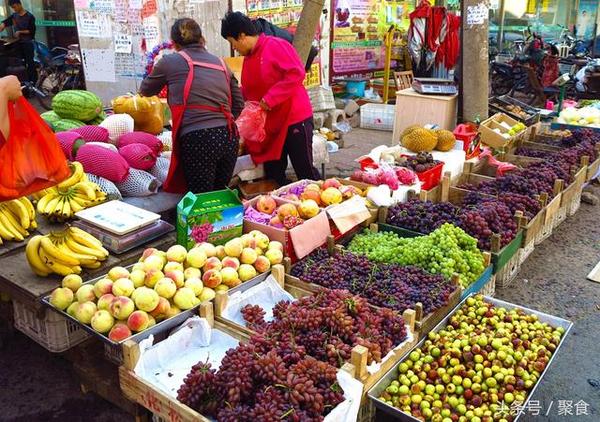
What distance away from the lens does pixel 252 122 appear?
16.2ft

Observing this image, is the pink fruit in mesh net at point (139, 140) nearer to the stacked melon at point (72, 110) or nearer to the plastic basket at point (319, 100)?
the stacked melon at point (72, 110)

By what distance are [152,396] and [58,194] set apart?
202 cm

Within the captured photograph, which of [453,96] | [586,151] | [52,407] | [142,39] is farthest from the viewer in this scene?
[142,39]

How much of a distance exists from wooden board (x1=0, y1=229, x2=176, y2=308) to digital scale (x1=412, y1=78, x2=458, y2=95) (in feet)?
14.9

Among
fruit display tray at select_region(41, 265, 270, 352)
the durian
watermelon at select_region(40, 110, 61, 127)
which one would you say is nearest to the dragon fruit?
the durian

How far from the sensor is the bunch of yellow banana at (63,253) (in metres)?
3.09

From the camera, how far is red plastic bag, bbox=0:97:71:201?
277cm

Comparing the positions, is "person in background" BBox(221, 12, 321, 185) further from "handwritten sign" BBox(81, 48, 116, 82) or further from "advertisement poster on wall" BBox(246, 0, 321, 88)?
"advertisement poster on wall" BBox(246, 0, 321, 88)

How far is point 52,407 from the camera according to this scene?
3113 mm

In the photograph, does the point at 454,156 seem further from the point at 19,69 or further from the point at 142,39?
the point at 19,69

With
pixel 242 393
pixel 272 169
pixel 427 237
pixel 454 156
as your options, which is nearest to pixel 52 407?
pixel 242 393

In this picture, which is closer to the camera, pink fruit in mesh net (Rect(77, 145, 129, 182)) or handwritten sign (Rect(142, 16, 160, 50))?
pink fruit in mesh net (Rect(77, 145, 129, 182))

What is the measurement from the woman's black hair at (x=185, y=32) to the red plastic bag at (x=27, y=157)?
4.18 feet

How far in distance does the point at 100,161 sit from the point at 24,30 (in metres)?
8.02
